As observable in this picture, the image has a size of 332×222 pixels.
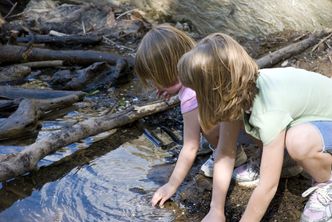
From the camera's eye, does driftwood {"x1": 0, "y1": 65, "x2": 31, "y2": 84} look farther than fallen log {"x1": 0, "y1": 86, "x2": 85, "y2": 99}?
Yes

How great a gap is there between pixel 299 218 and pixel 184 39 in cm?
108

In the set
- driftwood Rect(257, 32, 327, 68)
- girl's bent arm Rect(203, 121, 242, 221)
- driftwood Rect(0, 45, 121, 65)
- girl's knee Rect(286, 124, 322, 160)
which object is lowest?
driftwood Rect(0, 45, 121, 65)

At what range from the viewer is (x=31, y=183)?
3104 mm

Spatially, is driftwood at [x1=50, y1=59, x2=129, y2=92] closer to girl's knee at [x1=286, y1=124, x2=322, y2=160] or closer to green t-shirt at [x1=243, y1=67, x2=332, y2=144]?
green t-shirt at [x1=243, y1=67, x2=332, y2=144]

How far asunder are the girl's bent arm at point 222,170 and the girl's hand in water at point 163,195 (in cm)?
30

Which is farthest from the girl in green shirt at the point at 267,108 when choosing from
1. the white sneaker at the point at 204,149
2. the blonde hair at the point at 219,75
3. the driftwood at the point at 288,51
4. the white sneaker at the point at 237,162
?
the driftwood at the point at 288,51

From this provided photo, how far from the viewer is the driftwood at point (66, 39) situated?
569 cm

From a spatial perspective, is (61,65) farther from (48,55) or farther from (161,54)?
(161,54)

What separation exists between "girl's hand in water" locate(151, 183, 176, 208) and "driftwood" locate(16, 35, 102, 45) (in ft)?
10.7

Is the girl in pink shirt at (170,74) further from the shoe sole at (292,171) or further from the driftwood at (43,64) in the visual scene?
the driftwood at (43,64)

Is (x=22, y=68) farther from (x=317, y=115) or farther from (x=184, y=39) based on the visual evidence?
(x=317, y=115)

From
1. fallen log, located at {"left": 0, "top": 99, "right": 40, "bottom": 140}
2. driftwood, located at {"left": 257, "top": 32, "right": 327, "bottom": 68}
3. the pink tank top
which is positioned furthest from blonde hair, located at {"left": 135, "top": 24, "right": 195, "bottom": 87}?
driftwood, located at {"left": 257, "top": 32, "right": 327, "bottom": 68}

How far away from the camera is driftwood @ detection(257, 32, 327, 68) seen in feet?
14.8

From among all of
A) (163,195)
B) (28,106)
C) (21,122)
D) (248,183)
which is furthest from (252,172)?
(28,106)
